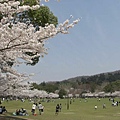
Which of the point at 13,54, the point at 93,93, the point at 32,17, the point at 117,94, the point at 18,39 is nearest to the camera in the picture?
the point at 18,39

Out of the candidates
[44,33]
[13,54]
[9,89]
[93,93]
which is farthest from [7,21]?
[93,93]

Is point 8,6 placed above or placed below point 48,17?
below

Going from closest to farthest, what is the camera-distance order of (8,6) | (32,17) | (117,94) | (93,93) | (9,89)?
(8,6) < (32,17) < (9,89) < (117,94) < (93,93)

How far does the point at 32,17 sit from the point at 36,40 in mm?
7590

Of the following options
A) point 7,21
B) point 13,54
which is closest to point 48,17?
point 13,54

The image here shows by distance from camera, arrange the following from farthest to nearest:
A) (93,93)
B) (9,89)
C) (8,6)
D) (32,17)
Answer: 1. (93,93)
2. (9,89)
3. (32,17)
4. (8,6)

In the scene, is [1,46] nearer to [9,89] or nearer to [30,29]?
[30,29]

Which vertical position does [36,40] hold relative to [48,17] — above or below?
below

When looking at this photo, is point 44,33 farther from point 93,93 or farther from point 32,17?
point 93,93

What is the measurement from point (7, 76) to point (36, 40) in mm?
8565

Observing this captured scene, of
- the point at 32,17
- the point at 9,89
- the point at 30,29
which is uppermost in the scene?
the point at 32,17

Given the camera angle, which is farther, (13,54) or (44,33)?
(13,54)

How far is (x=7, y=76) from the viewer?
631 inches

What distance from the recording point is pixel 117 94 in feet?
378
